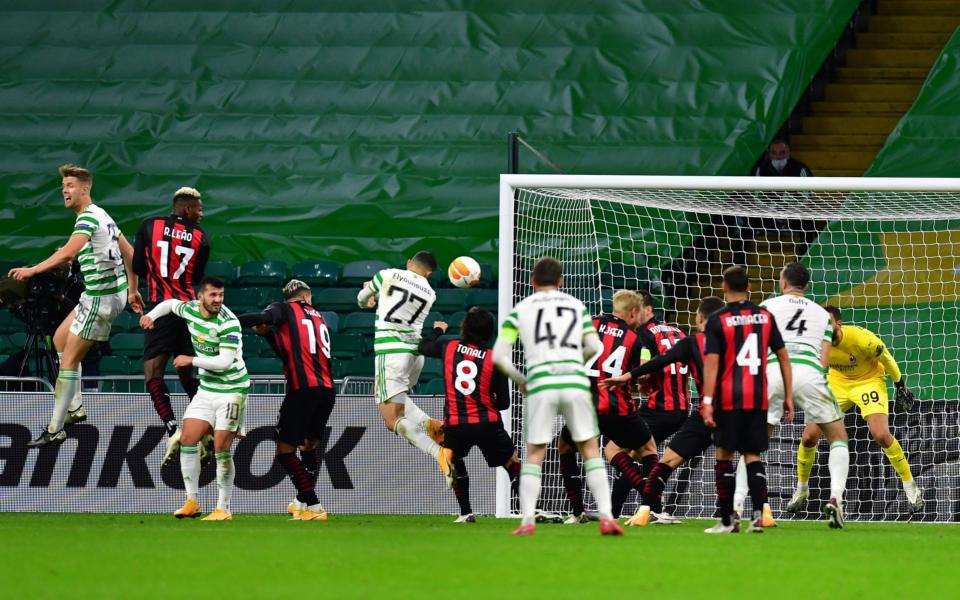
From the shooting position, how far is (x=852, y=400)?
11.4 meters

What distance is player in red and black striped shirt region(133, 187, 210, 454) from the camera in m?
10.2

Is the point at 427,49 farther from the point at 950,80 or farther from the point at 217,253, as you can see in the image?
the point at 950,80

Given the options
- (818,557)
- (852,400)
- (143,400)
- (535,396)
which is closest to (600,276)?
(852,400)

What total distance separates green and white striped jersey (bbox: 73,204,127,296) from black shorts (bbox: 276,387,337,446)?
1645mm

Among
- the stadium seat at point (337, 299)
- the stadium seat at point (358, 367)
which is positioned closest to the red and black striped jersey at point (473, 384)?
the stadium seat at point (358, 367)

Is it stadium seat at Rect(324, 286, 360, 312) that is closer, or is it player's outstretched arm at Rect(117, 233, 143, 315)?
player's outstretched arm at Rect(117, 233, 143, 315)

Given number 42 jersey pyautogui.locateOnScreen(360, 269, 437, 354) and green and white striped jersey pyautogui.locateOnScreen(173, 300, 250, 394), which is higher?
number 42 jersey pyautogui.locateOnScreen(360, 269, 437, 354)

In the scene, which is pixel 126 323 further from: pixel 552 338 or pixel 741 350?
pixel 741 350

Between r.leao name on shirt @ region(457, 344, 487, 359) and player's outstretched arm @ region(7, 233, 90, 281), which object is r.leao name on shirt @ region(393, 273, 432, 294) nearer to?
r.leao name on shirt @ region(457, 344, 487, 359)

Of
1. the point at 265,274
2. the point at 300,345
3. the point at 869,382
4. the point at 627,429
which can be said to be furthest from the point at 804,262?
the point at 300,345

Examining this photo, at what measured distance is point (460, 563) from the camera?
6199 millimetres

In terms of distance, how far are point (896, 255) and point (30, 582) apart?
10811 mm

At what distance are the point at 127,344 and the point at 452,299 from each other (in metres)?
3.60

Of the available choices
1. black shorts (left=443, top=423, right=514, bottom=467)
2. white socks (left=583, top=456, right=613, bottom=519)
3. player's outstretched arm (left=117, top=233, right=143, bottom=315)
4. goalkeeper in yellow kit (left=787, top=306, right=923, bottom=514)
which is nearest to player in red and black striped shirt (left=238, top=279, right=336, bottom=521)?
player's outstretched arm (left=117, top=233, right=143, bottom=315)
